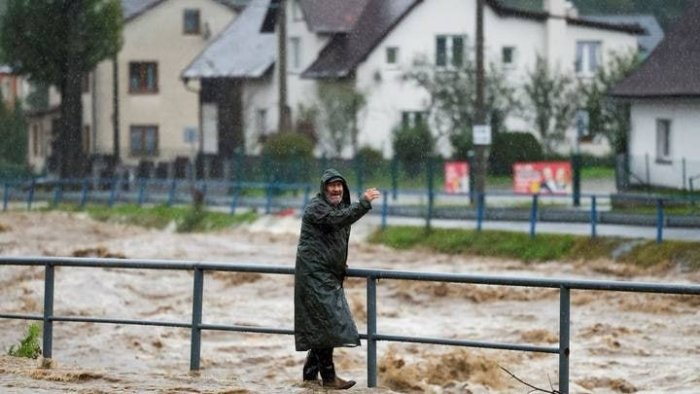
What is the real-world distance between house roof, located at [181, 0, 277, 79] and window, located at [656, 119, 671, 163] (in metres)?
27.3

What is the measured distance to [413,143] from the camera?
62.0 m

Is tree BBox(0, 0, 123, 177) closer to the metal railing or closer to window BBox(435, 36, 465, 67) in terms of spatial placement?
window BBox(435, 36, 465, 67)

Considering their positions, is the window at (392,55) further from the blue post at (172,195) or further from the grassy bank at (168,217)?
the grassy bank at (168,217)

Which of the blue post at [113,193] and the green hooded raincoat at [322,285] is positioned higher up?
the green hooded raincoat at [322,285]

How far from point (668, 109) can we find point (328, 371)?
34546 millimetres

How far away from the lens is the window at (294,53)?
7006 centimetres

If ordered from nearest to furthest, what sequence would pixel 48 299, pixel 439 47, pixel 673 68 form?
pixel 48 299
pixel 673 68
pixel 439 47

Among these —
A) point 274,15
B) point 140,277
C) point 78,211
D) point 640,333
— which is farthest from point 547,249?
point 274,15

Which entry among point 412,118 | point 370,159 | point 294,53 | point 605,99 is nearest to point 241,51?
point 294,53

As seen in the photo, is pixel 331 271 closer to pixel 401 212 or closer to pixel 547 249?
pixel 547 249

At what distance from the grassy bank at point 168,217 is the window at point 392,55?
14.9 metres

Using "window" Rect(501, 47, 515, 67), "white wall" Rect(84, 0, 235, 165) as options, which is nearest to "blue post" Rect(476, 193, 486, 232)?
"window" Rect(501, 47, 515, 67)

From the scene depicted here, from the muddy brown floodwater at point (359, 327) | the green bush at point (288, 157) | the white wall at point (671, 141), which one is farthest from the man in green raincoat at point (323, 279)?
the green bush at point (288, 157)

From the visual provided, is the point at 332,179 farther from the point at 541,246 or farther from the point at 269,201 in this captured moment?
the point at 269,201
